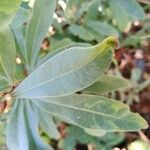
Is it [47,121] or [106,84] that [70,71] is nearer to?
[106,84]

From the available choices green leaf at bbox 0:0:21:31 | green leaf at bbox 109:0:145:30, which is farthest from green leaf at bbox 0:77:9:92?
green leaf at bbox 109:0:145:30

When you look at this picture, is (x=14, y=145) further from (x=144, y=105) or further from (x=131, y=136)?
(x=144, y=105)

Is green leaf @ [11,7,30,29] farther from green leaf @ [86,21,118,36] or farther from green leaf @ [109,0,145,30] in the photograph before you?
green leaf @ [86,21,118,36]

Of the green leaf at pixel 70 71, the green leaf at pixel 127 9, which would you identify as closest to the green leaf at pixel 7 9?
the green leaf at pixel 70 71

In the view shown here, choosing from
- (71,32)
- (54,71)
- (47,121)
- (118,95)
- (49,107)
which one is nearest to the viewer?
(54,71)

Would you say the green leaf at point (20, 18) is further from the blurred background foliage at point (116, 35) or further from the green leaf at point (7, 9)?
the green leaf at point (7, 9)

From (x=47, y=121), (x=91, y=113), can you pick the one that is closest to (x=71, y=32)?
(x=47, y=121)
